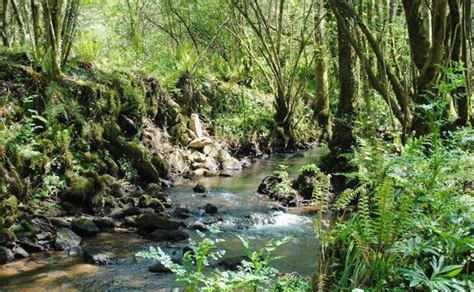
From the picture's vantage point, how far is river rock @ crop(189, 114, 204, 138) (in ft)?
43.6

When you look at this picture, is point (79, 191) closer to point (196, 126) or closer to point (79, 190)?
point (79, 190)

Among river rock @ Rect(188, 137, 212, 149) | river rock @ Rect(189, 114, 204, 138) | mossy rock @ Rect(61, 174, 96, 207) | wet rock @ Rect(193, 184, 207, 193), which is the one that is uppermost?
river rock @ Rect(189, 114, 204, 138)

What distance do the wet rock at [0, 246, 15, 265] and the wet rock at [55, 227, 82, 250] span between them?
0.63 metres

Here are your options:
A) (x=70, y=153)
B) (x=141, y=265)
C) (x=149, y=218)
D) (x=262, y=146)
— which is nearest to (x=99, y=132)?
(x=70, y=153)

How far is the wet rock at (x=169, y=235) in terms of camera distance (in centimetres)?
685

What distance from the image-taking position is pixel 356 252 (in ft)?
9.66

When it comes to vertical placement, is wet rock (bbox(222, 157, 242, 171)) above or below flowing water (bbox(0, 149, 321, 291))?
above

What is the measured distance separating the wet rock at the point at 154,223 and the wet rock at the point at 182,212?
2.25 feet

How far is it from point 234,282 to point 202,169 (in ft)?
31.0

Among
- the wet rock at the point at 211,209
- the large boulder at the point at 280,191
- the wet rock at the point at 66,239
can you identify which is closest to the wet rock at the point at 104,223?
the wet rock at the point at 66,239

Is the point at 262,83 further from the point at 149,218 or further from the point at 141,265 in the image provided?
the point at 141,265

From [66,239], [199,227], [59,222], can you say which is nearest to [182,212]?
[199,227]

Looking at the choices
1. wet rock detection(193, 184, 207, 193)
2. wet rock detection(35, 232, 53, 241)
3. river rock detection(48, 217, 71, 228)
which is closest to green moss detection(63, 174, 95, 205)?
river rock detection(48, 217, 71, 228)

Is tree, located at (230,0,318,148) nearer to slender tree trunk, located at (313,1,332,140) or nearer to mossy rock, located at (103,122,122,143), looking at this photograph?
slender tree trunk, located at (313,1,332,140)
